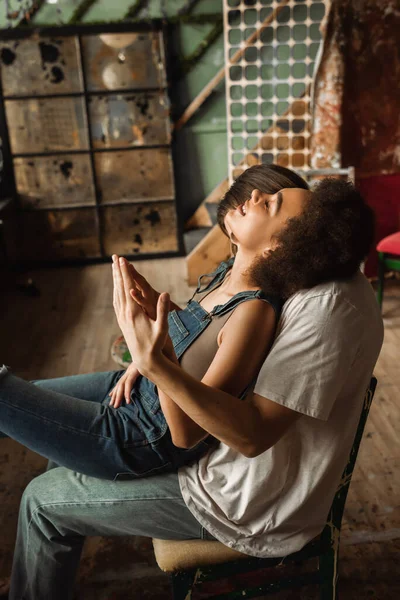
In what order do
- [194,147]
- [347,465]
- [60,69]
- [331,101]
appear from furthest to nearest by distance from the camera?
[194,147]
[60,69]
[331,101]
[347,465]

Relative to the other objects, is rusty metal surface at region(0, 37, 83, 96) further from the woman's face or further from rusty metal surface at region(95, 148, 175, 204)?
the woman's face

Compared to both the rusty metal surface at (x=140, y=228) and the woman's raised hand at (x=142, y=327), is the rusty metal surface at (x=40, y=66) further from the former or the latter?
the woman's raised hand at (x=142, y=327)

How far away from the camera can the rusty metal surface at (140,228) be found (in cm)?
497

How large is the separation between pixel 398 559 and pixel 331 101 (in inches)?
120

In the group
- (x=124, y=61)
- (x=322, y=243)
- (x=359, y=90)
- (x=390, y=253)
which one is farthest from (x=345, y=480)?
(x=124, y=61)

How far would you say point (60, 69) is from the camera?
454 centimetres

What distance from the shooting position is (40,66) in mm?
4527

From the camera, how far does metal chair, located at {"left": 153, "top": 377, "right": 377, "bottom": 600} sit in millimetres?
1046

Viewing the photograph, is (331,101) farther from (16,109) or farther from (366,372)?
(366,372)

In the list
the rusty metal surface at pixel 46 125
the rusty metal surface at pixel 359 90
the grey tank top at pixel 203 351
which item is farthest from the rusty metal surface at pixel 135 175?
the grey tank top at pixel 203 351

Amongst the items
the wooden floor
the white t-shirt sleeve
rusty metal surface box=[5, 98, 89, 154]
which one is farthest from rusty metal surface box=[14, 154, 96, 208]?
the white t-shirt sleeve

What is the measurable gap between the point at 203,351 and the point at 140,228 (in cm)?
405

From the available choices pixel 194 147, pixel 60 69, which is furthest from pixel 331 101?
pixel 60 69

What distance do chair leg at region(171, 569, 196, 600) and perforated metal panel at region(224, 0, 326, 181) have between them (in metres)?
3.38
